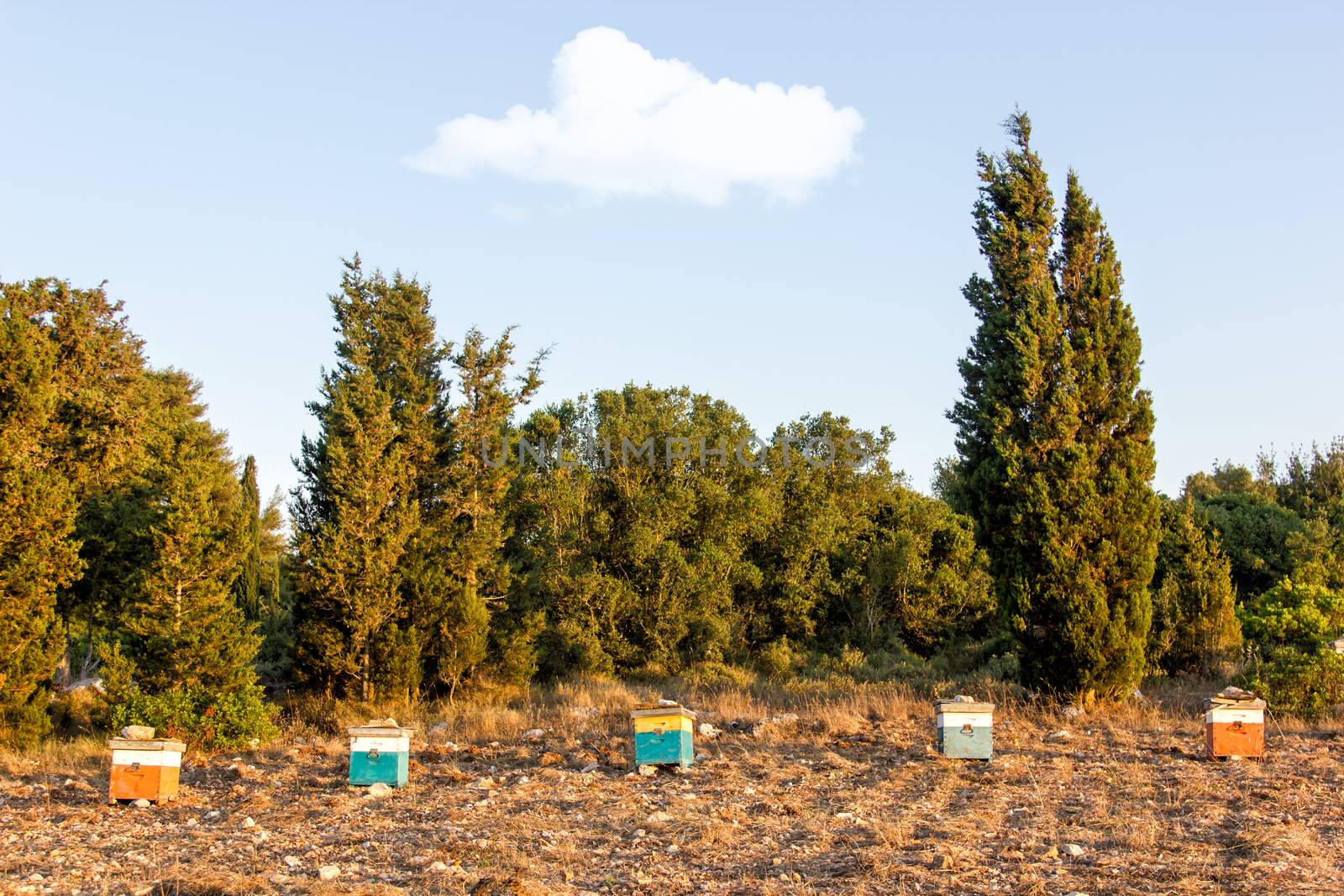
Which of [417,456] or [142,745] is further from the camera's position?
[417,456]

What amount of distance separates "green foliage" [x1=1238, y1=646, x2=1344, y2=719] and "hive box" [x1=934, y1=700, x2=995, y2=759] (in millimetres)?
5228

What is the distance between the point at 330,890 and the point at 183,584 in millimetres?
9326

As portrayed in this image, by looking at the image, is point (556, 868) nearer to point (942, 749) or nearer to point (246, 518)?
point (942, 749)

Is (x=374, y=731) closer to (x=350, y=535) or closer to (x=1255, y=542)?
(x=350, y=535)

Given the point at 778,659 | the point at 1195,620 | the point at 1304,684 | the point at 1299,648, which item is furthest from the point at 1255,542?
the point at 778,659

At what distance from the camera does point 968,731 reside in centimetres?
1195

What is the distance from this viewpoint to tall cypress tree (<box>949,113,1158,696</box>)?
15.8 metres

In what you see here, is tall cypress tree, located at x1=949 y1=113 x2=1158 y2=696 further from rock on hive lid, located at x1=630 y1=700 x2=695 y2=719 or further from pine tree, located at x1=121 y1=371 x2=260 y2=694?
pine tree, located at x1=121 y1=371 x2=260 y2=694

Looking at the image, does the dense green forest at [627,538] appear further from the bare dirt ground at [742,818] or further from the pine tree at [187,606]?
the bare dirt ground at [742,818]

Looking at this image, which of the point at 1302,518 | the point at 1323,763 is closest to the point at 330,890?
the point at 1323,763

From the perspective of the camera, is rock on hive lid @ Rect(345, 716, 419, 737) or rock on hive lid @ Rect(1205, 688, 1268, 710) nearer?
rock on hive lid @ Rect(1205, 688, 1268, 710)

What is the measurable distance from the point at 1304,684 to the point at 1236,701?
3.46 meters

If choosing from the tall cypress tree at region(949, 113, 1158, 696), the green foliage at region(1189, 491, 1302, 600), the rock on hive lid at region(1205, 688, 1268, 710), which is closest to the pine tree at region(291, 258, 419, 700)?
the tall cypress tree at region(949, 113, 1158, 696)

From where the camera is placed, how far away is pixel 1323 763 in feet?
37.7
